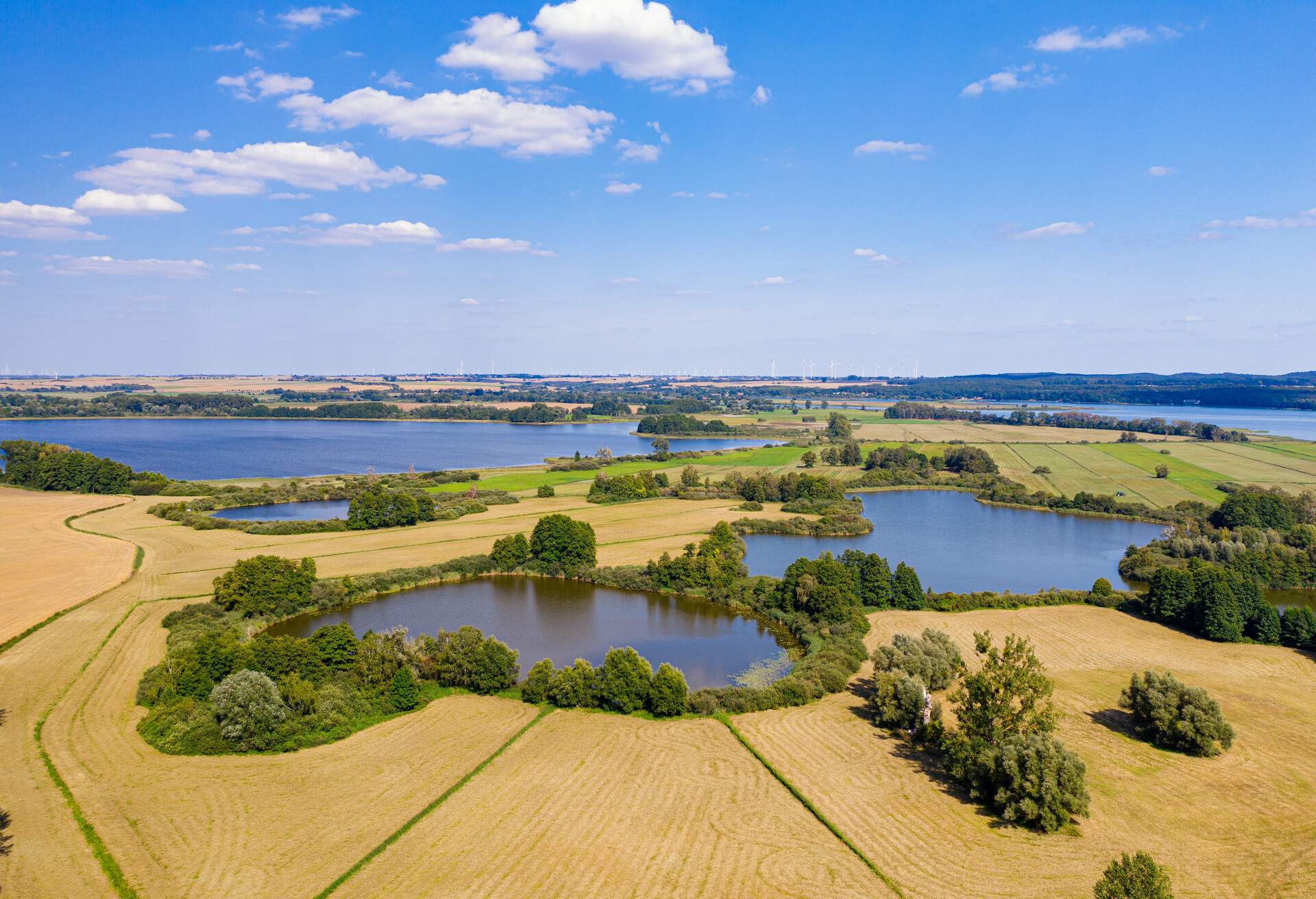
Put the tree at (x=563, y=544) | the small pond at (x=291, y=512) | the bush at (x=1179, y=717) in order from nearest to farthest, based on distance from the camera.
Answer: the bush at (x=1179, y=717)
the tree at (x=563, y=544)
the small pond at (x=291, y=512)

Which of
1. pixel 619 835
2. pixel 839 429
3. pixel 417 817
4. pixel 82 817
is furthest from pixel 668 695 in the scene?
pixel 839 429

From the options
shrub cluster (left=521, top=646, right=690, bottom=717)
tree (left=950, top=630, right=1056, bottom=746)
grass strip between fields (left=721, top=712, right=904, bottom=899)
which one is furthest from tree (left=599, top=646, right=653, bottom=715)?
tree (left=950, top=630, right=1056, bottom=746)

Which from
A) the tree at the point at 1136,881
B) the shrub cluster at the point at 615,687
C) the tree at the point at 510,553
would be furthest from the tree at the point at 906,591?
the tree at the point at 1136,881

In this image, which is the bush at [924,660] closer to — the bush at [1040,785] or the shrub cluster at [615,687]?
the bush at [1040,785]

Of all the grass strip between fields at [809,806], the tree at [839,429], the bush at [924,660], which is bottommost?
the grass strip between fields at [809,806]

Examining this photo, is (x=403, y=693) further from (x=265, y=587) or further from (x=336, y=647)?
(x=265, y=587)

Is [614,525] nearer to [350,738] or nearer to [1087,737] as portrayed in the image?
[350,738]

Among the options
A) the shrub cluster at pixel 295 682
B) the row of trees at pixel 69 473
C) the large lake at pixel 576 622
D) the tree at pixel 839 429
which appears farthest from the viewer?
the tree at pixel 839 429
